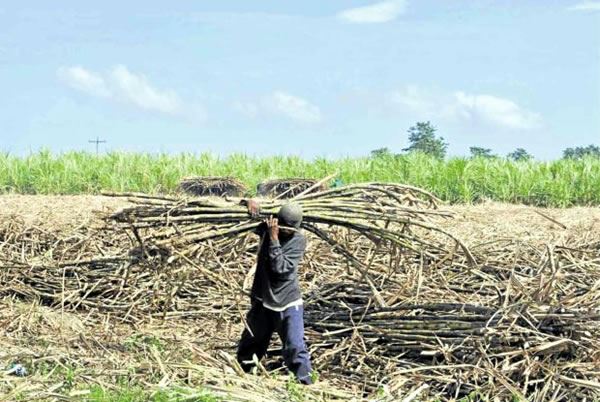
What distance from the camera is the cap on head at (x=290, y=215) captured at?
6.05m

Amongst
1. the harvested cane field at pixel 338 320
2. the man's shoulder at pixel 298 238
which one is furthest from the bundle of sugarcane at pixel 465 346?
the man's shoulder at pixel 298 238

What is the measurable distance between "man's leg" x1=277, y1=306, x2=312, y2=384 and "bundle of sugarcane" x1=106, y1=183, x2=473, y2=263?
0.66 meters

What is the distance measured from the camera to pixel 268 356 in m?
6.79

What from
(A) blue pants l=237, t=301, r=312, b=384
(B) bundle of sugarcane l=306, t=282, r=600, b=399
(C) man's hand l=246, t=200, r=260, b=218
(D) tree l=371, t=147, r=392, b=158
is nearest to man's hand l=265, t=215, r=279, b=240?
(C) man's hand l=246, t=200, r=260, b=218

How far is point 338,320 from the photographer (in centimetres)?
708

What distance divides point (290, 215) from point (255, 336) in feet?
3.01

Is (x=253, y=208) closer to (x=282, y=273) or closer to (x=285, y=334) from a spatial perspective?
(x=282, y=273)

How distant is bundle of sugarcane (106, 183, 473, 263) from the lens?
20.3ft

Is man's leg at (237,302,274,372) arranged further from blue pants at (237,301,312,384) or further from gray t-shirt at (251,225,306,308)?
gray t-shirt at (251,225,306,308)

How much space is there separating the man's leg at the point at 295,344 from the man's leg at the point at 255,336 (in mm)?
167

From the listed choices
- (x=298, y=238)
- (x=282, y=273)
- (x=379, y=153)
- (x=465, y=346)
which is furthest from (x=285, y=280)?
(x=379, y=153)

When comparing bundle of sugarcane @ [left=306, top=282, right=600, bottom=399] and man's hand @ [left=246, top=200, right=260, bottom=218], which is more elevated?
man's hand @ [left=246, top=200, right=260, bottom=218]

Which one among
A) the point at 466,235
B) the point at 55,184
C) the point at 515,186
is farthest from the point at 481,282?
the point at 55,184

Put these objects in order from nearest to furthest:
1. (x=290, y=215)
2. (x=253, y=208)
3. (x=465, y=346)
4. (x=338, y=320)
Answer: (x=290, y=215) < (x=253, y=208) < (x=465, y=346) < (x=338, y=320)
